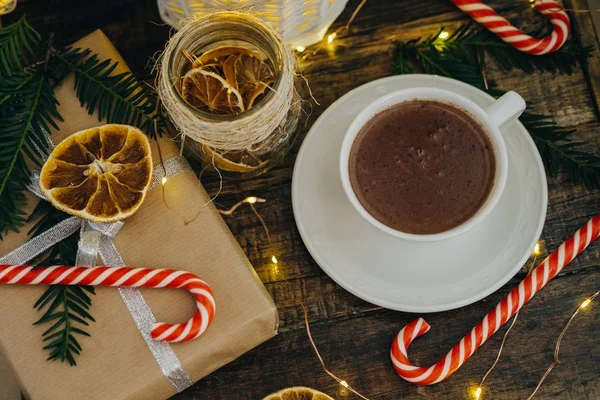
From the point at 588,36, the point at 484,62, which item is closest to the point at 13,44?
the point at 484,62

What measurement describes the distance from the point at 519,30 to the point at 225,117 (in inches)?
27.8

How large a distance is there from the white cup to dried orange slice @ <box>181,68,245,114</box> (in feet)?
0.67

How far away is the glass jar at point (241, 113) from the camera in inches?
40.6

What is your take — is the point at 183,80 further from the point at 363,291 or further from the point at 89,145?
the point at 363,291

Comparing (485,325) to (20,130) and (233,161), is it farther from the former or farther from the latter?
(20,130)

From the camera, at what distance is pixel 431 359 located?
1.26 m

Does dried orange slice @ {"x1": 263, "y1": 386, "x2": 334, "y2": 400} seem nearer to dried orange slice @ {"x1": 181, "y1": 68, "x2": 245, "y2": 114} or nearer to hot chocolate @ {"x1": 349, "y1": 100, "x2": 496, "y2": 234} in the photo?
hot chocolate @ {"x1": 349, "y1": 100, "x2": 496, "y2": 234}

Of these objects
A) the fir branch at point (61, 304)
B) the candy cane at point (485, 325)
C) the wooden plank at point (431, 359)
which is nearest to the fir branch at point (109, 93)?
the fir branch at point (61, 304)

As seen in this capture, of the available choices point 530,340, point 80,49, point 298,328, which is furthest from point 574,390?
point 80,49

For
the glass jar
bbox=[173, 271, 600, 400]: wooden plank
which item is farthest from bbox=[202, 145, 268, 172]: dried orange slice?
bbox=[173, 271, 600, 400]: wooden plank

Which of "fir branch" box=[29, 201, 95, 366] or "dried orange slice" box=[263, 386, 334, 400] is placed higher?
"fir branch" box=[29, 201, 95, 366]

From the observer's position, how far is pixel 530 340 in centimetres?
127

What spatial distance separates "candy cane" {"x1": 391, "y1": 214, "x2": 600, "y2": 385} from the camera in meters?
1.21

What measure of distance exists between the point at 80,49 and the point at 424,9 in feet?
2.37
